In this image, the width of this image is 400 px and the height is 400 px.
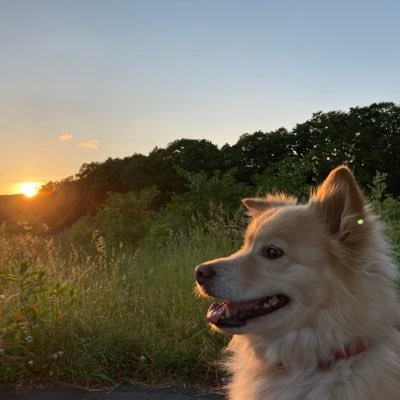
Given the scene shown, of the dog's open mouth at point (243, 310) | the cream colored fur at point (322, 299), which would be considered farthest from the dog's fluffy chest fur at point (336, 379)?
the dog's open mouth at point (243, 310)

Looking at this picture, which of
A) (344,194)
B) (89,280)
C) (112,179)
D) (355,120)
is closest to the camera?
(344,194)

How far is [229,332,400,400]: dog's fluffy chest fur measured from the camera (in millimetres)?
2516

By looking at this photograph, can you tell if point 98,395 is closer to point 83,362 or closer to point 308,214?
point 83,362

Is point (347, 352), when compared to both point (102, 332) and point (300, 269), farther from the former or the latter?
point (102, 332)

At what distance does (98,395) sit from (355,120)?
3844 centimetres

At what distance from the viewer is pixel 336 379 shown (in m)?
2.60

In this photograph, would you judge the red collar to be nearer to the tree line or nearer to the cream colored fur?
the cream colored fur

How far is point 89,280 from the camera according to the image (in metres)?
5.79

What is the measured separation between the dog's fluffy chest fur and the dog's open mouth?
195 millimetres

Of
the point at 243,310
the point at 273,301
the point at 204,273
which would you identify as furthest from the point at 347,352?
the point at 204,273

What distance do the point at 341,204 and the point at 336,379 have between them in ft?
3.15

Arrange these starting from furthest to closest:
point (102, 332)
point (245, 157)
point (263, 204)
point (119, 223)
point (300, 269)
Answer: point (245, 157), point (119, 223), point (102, 332), point (263, 204), point (300, 269)

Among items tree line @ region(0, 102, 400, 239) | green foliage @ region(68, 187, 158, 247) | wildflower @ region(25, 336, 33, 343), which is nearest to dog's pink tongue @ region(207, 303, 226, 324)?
wildflower @ region(25, 336, 33, 343)

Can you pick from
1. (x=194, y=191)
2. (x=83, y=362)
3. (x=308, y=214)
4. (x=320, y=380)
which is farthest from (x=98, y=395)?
Answer: (x=194, y=191)
